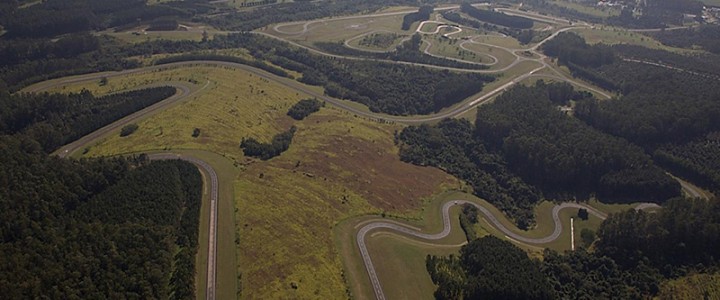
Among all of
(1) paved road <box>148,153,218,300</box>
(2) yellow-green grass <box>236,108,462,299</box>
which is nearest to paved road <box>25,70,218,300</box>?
(1) paved road <box>148,153,218,300</box>

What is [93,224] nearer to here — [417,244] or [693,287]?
[417,244]

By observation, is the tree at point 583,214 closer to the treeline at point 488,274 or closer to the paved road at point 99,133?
the treeline at point 488,274

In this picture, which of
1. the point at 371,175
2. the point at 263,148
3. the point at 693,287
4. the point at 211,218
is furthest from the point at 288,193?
the point at 693,287

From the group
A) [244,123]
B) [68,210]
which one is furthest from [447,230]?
[68,210]

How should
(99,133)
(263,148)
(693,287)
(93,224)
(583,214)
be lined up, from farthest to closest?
1. (583,214)
2. (263,148)
3. (99,133)
4. (693,287)
5. (93,224)

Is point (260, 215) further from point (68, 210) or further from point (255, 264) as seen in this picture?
point (68, 210)

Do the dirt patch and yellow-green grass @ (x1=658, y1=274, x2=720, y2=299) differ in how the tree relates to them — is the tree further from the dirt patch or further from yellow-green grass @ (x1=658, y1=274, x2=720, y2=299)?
yellow-green grass @ (x1=658, y1=274, x2=720, y2=299)
